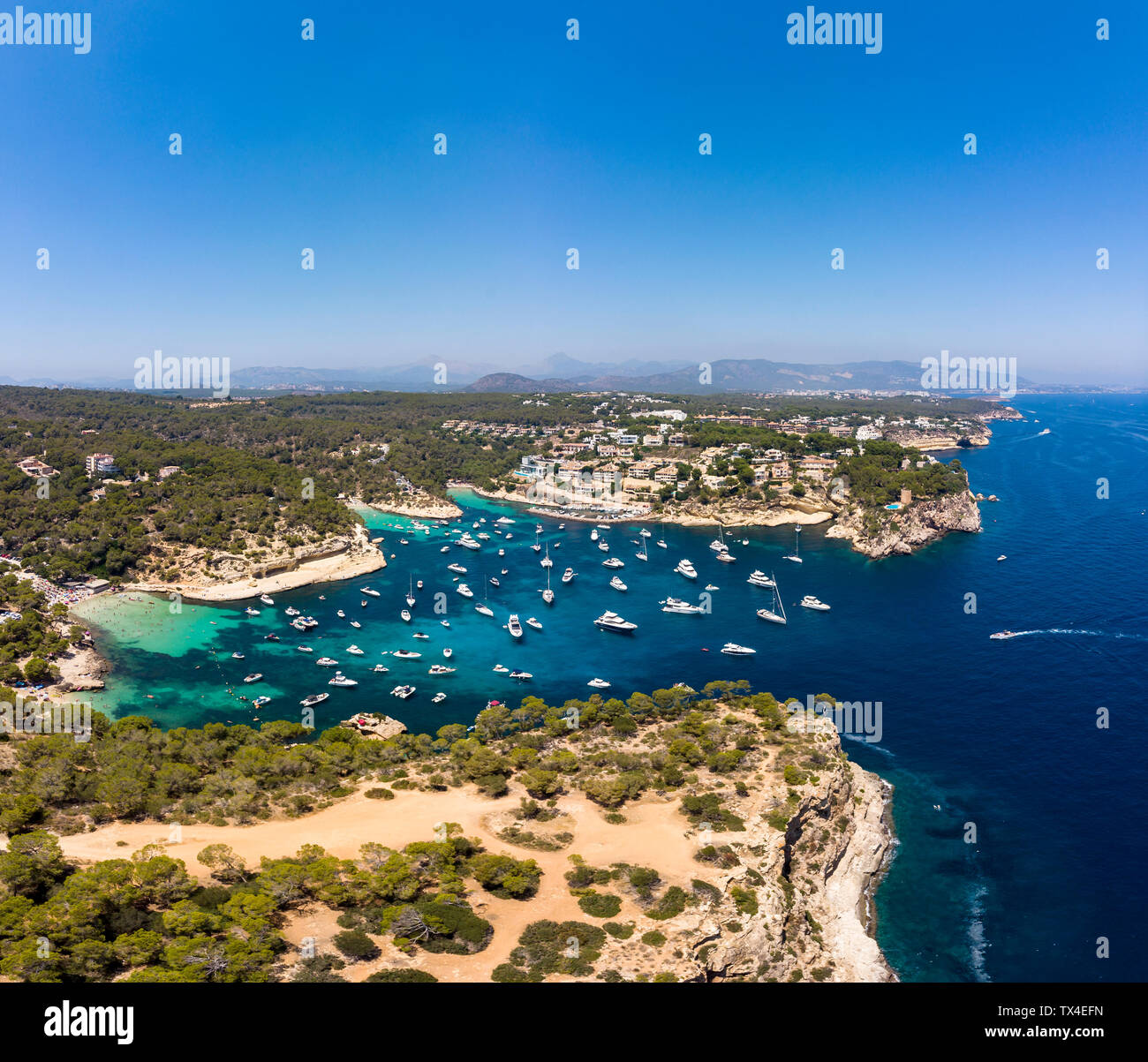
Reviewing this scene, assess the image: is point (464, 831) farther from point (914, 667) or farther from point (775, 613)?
point (775, 613)

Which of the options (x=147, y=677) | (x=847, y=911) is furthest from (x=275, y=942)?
(x=147, y=677)

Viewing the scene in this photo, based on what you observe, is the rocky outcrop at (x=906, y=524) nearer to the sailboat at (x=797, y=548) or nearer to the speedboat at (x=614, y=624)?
the sailboat at (x=797, y=548)

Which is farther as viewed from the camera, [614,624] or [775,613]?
[775,613]

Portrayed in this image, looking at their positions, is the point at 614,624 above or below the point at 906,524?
below

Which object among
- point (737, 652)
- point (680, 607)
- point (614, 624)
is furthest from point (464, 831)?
point (680, 607)

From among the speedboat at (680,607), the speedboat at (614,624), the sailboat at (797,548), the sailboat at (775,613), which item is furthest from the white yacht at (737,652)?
the sailboat at (797,548)

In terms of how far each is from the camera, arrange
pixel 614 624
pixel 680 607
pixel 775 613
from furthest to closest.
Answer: pixel 680 607 → pixel 775 613 → pixel 614 624

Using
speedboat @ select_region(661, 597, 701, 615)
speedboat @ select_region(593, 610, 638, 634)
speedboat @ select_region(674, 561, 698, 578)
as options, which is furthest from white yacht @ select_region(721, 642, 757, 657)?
speedboat @ select_region(674, 561, 698, 578)

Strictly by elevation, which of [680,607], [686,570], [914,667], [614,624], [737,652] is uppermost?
[686,570]

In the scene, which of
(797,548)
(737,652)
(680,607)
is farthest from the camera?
(797,548)
